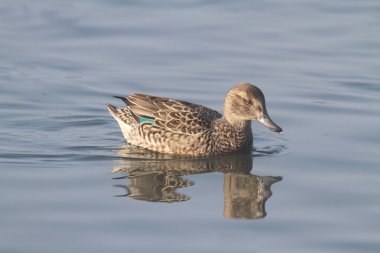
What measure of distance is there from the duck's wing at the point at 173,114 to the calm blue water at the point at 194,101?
0.50 meters

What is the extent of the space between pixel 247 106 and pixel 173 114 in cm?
92

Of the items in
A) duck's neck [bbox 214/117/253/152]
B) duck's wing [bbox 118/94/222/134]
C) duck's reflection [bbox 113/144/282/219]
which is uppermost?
duck's wing [bbox 118/94/222/134]

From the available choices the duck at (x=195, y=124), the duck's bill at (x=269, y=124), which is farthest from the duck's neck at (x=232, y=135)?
the duck's bill at (x=269, y=124)

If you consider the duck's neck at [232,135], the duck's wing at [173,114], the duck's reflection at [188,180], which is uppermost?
the duck's wing at [173,114]

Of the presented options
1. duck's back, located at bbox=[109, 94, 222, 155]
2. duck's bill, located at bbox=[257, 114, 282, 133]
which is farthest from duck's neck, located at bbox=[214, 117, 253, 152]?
duck's bill, located at bbox=[257, 114, 282, 133]

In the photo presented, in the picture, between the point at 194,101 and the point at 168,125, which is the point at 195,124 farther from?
the point at 194,101

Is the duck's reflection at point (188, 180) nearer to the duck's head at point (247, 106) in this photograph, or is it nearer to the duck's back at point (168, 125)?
the duck's back at point (168, 125)

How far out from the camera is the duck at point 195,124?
13445mm

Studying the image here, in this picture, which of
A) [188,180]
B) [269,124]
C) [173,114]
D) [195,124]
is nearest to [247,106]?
[269,124]

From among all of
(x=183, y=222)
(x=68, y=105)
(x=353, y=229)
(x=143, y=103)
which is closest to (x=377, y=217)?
(x=353, y=229)

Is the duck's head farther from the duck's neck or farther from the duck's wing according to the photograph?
the duck's wing

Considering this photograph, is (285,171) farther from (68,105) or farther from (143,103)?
(68,105)

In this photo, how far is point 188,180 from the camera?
1203 cm

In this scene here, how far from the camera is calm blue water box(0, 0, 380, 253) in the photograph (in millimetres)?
10172
